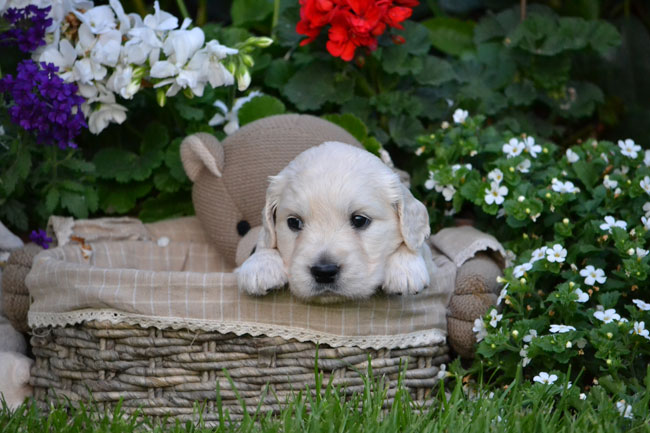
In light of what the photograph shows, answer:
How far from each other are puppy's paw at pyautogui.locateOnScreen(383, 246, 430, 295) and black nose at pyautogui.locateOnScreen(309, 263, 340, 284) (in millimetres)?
243

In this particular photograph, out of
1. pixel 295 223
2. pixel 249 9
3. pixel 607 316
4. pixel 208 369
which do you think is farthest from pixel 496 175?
pixel 249 9

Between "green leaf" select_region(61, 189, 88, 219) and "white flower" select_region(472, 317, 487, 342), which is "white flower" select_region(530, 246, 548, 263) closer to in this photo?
"white flower" select_region(472, 317, 487, 342)

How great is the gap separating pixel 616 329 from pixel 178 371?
1596 millimetres

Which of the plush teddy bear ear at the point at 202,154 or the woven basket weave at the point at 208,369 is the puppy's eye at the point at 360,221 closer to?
the woven basket weave at the point at 208,369

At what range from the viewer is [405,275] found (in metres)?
2.80

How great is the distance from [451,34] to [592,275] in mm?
2576

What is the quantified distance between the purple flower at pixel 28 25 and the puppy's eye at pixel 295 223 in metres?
1.67

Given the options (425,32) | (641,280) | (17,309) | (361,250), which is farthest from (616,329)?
(17,309)

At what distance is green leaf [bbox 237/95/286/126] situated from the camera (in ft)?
13.7

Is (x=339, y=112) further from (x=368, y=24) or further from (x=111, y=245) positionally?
(x=111, y=245)

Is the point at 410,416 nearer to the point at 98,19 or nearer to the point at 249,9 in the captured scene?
the point at 98,19

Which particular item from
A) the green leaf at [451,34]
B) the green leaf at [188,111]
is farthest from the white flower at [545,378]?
the green leaf at [451,34]

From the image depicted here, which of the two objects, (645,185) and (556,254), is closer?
(556,254)

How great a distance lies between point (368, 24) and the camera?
12.8 ft
